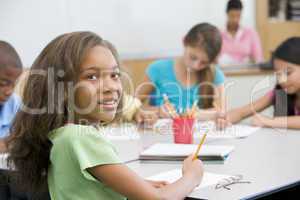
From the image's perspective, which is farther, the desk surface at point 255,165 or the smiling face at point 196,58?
the smiling face at point 196,58

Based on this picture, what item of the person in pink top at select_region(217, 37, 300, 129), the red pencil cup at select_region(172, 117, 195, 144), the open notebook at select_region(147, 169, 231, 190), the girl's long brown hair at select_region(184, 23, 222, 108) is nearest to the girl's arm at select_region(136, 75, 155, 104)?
the girl's long brown hair at select_region(184, 23, 222, 108)

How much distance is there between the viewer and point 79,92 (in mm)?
1388

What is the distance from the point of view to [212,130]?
2.40 metres

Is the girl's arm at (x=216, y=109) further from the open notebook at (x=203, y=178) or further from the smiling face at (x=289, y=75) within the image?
the open notebook at (x=203, y=178)

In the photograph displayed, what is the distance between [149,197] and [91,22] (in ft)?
8.46

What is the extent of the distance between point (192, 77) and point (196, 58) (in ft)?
0.66

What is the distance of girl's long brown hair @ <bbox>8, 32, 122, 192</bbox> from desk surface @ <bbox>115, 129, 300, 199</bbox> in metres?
0.37

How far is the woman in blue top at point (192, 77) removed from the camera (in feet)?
9.00

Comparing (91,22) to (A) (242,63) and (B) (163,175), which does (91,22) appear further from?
(B) (163,175)

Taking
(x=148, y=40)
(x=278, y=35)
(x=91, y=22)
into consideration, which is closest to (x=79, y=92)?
(x=91, y=22)

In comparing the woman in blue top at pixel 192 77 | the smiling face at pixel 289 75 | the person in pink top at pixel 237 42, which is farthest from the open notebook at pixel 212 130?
the person in pink top at pixel 237 42

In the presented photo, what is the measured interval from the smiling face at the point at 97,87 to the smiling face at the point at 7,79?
31.9 inches

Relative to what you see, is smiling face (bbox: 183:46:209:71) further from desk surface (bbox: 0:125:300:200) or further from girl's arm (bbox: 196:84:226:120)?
desk surface (bbox: 0:125:300:200)

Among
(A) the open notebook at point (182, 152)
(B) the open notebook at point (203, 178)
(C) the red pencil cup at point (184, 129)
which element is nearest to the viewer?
(B) the open notebook at point (203, 178)
